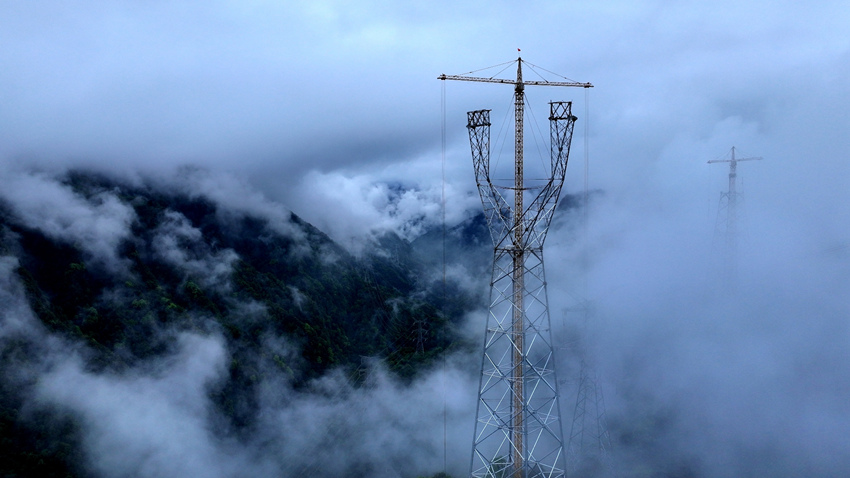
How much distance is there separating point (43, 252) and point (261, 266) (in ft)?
221

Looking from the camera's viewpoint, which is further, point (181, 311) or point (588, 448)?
point (181, 311)

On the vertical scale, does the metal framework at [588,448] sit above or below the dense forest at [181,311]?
below

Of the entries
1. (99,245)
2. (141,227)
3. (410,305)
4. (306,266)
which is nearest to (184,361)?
(99,245)

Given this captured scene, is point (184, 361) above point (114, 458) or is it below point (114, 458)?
above

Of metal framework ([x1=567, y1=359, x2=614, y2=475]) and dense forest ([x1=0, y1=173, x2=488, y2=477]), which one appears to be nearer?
metal framework ([x1=567, y1=359, x2=614, y2=475])

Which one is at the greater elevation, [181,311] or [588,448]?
[181,311]

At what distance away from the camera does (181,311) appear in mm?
131375

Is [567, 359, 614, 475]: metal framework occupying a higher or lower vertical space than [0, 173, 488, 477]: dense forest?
lower

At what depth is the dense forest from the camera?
307 feet

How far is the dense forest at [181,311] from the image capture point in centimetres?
9344

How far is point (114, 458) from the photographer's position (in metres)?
92.9

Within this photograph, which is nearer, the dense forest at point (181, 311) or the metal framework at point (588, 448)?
the metal framework at point (588, 448)

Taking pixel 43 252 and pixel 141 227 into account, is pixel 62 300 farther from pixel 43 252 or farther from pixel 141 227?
pixel 141 227

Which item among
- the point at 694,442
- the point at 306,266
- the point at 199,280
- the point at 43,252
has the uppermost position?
the point at 306,266
